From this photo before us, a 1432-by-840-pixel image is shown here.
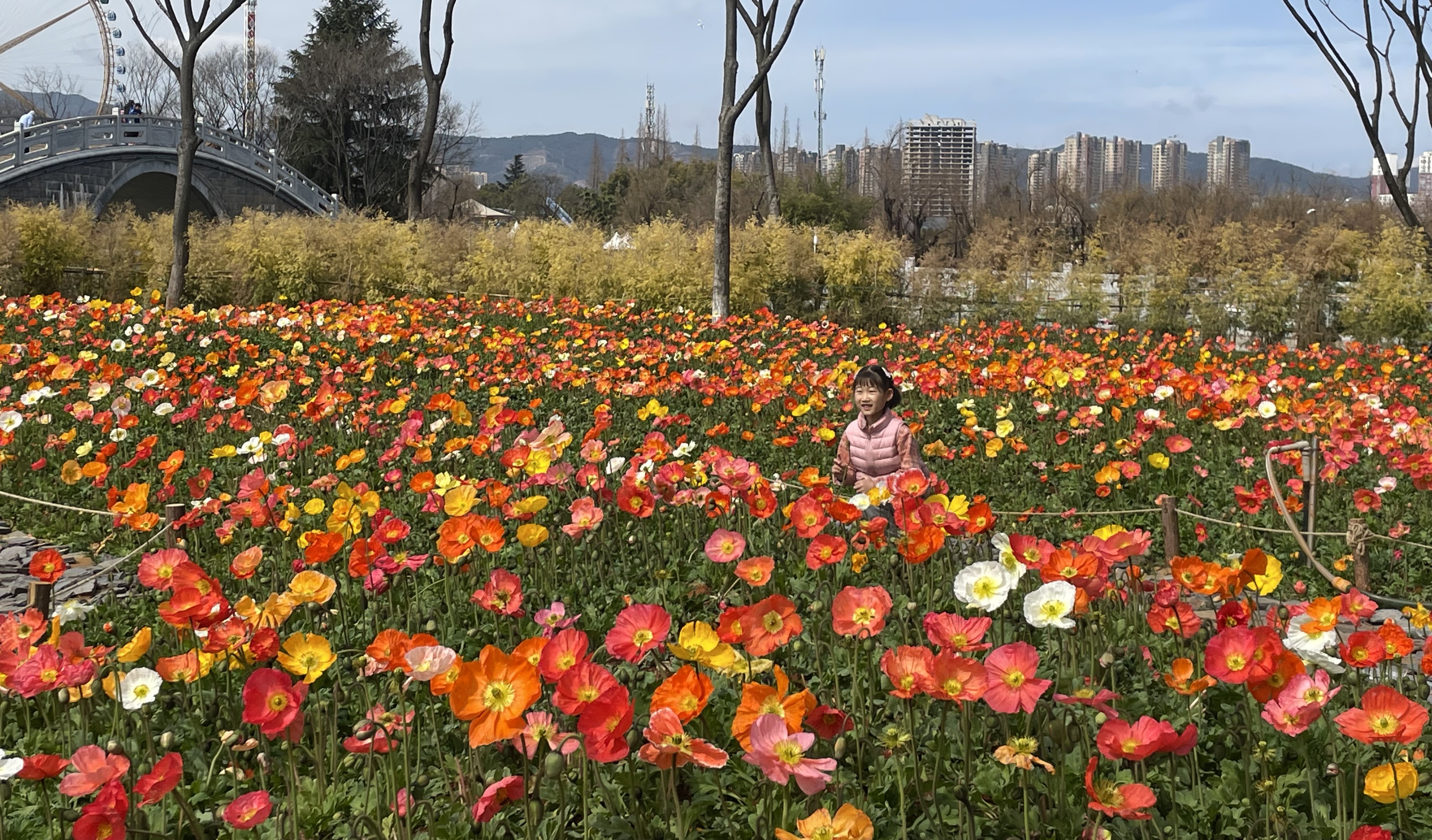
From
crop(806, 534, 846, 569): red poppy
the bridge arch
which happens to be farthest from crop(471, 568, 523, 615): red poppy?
the bridge arch

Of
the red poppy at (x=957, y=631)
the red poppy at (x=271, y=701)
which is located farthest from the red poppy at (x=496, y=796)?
the red poppy at (x=957, y=631)

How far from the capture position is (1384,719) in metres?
1.93

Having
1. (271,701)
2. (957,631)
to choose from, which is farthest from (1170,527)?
(271,701)

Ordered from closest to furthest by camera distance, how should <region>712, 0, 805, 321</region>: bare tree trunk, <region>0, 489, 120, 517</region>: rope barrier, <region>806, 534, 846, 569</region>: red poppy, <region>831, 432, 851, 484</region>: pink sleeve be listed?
1. <region>806, 534, 846, 569</region>: red poppy
2. <region>0, 489, 120, 517</region>: rope barrier
3. <region>831, 432, 851, 484</region>: pink sleeve
4. <region>712, 0, 805, 321</region>: bare tree trunk

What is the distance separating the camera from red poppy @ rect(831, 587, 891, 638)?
7.91 ft

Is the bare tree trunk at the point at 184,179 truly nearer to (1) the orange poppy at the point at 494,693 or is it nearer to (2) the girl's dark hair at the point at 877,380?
(2) the girl's dark hair at the point at 877,380

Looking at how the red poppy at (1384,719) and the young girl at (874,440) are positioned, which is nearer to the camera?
the red poppy at (1384,719)

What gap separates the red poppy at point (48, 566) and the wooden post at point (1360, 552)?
4114 millimetres

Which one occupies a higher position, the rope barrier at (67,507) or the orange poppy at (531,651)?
the orange poppy at (531,651)

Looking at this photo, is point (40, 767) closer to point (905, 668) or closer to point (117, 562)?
point (905, 668)

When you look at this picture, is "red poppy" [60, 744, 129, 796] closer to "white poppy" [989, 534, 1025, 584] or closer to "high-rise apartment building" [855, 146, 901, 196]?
"white poppy" [989, 534, 1025, 584]

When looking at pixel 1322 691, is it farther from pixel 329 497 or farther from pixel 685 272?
pixel 685 272

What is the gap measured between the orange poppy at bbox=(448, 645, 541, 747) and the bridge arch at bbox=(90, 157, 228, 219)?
34596mm

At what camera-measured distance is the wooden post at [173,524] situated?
167 inches
